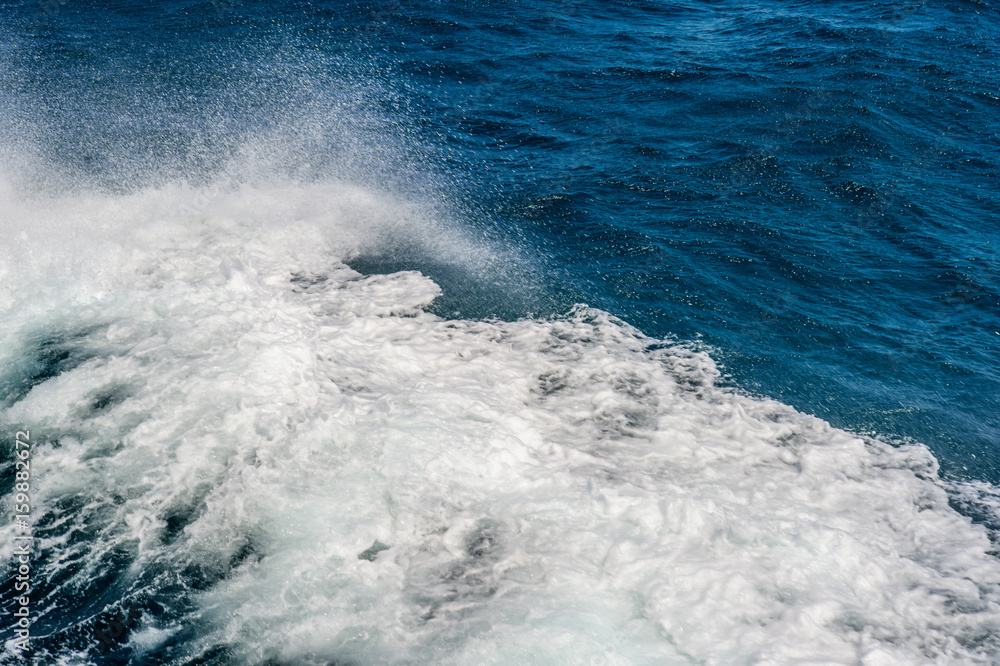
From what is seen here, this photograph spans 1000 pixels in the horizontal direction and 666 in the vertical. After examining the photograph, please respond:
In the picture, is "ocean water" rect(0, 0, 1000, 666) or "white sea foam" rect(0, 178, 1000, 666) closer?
"white sea foam" rect(0, 178, 1000, 666)

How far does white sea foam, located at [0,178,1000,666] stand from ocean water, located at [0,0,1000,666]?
0.05 meters

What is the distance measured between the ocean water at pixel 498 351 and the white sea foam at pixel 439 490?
5 centimetres

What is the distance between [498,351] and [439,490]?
12.0 feet

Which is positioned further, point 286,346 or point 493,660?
point 286,346

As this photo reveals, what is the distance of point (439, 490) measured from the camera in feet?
31.7

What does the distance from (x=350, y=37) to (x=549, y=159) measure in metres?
10.4

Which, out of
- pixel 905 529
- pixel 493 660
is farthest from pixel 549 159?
pixel 493 660

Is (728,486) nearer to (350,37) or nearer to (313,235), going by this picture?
(313,235)

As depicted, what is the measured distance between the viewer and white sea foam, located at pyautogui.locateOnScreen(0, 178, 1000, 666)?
26.7ft

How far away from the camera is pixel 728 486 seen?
10.2 meters

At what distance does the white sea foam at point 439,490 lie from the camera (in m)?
8.12

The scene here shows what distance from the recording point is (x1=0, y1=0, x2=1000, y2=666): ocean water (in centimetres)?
837

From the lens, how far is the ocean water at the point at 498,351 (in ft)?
27.5

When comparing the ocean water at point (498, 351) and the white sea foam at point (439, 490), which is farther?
the ocean water at point (498, 351)
